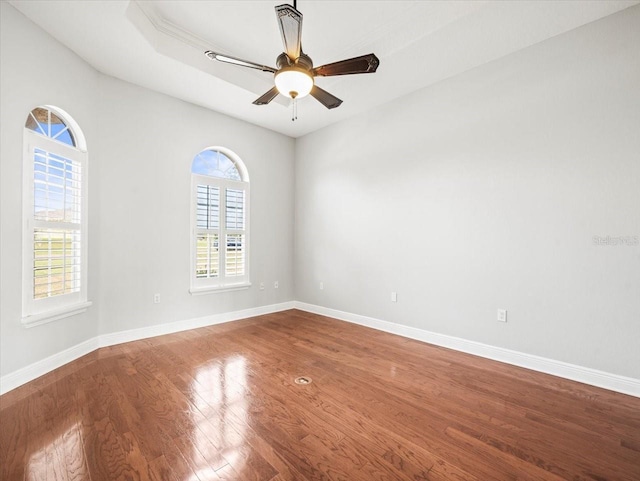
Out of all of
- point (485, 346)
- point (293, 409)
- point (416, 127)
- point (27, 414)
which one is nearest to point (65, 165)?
point (27, 414)

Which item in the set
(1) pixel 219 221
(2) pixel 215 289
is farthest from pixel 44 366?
(1) pixel 219 221

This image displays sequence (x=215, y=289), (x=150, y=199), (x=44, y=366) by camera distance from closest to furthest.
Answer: (x=44, y=366) < (x=150, y=199) < (x=215, y=289)

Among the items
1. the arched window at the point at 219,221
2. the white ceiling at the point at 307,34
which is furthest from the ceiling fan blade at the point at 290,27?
the arched window at the point at 219,221

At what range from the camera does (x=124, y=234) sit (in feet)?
11.7

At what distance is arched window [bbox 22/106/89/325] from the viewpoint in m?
2.62

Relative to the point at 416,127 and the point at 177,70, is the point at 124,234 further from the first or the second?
the point at 416,127

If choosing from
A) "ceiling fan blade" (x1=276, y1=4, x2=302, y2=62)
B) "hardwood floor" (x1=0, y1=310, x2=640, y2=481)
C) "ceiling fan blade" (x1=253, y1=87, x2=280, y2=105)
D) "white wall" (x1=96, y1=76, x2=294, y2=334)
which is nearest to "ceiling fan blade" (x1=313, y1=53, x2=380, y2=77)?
"ceiling fan blade" (x1=276, y1=4, x2=302, y2=62)

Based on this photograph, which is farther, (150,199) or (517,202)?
(150,199)

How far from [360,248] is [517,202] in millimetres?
2115

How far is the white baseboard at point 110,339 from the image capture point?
8.18 feet

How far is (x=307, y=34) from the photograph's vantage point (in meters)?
3.07

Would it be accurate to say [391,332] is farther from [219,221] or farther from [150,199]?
[150,199]

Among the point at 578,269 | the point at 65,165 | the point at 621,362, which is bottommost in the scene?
the point at 621,362

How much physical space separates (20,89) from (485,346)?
202 inches
